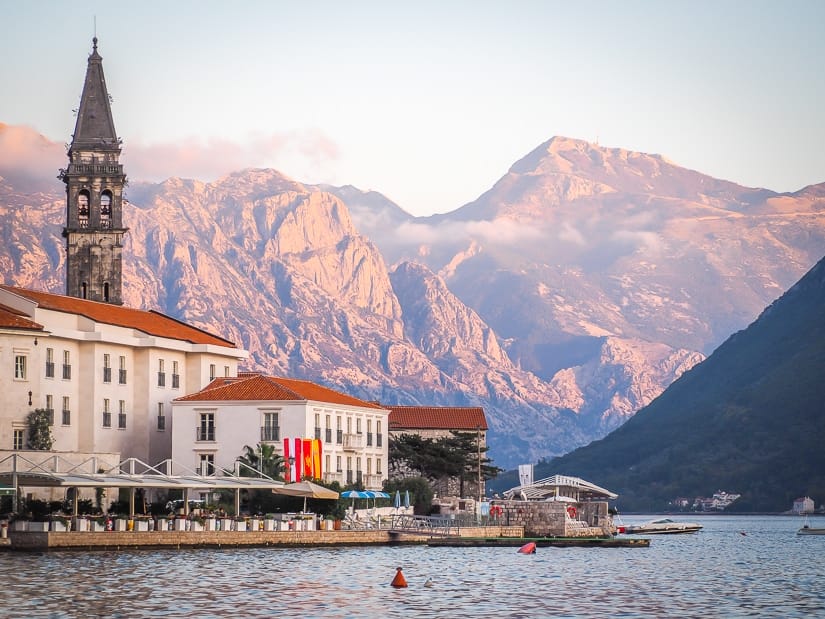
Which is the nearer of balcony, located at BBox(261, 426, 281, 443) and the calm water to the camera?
the calm water

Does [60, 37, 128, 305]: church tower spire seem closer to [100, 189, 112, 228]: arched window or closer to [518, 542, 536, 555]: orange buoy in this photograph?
[100, 189, 112, 228]: arched window

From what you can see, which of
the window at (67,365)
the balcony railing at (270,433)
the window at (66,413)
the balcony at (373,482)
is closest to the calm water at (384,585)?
the balcony railing at (270,433)

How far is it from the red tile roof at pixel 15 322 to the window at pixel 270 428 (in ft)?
61.8

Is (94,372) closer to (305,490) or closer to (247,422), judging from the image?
(247,422)

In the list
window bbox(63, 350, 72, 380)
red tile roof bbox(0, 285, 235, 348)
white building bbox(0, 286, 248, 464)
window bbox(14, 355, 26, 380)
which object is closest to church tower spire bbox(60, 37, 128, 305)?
red tile roof bbox(0, 285, 235, 348)

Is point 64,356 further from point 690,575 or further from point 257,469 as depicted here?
point 690,575

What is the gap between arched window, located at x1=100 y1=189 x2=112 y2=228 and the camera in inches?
5915

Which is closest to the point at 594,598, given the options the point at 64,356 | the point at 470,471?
the point at 64,356

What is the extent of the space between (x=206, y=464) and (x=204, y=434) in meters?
3.41

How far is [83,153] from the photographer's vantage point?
A: 150 metres

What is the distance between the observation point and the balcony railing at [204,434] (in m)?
120

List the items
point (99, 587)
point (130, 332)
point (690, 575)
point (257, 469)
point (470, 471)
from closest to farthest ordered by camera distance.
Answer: point (99, 587) < point (690, 575) < point (257, 469) < point (130, 332) < point (470, 471)

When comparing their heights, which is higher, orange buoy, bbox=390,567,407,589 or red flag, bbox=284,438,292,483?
red flag, bbox=284,438,292,483

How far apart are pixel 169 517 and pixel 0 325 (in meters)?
20.4
